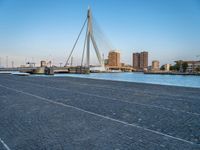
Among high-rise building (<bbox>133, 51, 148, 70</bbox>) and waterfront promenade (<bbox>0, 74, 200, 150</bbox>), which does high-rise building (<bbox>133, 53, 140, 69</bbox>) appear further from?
waterfront promenade (<bbox>0, 74, 200, 150</bbox>)

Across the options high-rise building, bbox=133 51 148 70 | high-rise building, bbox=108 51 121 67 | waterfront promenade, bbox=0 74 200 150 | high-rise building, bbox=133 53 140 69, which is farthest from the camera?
high-rise building, bbox=133 53 140 69

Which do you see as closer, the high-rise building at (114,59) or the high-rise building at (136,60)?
the high-rise building at (114,59)

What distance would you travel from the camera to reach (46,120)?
169 inches

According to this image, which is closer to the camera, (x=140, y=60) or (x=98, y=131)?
(x=98, y=131)

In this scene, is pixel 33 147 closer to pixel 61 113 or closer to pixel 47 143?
pixel 47 143

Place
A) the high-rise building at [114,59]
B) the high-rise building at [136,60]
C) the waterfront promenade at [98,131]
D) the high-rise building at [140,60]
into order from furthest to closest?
the high-rise building at [136,60], the high-rise building at [140,60], the high-rise building at [114,59], the waterfront promenade at [98,131]

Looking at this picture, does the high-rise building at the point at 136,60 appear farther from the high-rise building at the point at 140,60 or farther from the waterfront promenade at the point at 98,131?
the waterfront promenade at the point at 98,131

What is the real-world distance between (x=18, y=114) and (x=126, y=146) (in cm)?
320

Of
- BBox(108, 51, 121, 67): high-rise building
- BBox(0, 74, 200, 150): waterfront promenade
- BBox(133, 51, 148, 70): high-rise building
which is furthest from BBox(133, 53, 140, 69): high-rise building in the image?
BBox(0, 74, 200, 150): waterfront promenade

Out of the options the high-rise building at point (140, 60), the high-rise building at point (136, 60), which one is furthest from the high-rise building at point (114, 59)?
the high-rise building at point (136, 60)

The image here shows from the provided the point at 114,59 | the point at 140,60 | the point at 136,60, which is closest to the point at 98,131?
the point at 114,59

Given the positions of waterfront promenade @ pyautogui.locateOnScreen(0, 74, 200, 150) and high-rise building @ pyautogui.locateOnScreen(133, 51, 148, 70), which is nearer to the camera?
waterfront promenade @ pyautogui.locateOnScreen(0, 74, 200, 150)

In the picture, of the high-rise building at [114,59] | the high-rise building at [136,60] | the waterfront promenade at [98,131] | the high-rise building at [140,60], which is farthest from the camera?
the high-rise building at [136,60]

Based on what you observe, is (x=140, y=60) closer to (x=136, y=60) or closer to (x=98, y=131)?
(x=136, y=60)
